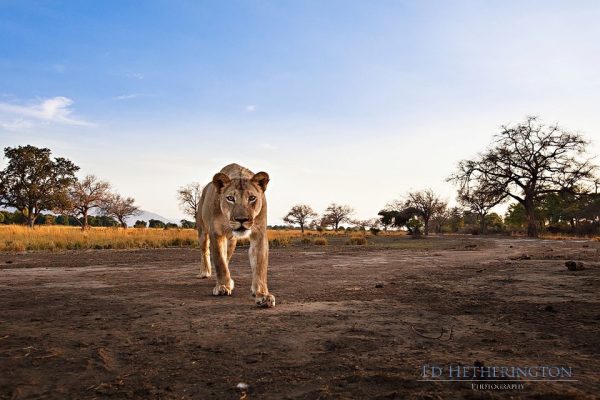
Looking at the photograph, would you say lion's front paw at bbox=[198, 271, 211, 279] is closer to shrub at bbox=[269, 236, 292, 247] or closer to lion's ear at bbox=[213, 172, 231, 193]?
lion's ear at bbox=[213, 172, 231, 193]

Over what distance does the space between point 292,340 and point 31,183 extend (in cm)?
6029

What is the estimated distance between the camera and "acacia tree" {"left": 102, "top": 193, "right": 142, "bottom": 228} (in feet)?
219

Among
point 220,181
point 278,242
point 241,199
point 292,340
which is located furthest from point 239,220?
point 278,242

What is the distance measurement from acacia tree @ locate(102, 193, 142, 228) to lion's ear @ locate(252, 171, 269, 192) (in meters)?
66.9

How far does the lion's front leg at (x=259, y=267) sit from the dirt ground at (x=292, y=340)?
232mm

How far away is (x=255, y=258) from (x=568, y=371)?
3955mm

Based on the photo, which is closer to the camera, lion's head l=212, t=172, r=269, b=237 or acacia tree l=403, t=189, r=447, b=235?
lion's head l=212, t=172, r=269, b=237

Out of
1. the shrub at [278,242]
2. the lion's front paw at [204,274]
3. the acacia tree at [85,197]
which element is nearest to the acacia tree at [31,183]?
the acacia tree at [85,197]

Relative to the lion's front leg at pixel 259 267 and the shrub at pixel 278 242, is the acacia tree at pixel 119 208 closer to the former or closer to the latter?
the shrub at pixel 278 242

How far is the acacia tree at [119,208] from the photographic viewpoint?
66.7 meters

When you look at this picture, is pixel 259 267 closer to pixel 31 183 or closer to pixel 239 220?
pixel 239 220

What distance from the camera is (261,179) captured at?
239 inches

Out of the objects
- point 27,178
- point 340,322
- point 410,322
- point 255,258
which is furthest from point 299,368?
point 27,178

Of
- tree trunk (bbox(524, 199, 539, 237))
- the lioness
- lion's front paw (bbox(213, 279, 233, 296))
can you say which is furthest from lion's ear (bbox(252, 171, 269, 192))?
tree trunk (bbox(524, 199, 539, 237))
